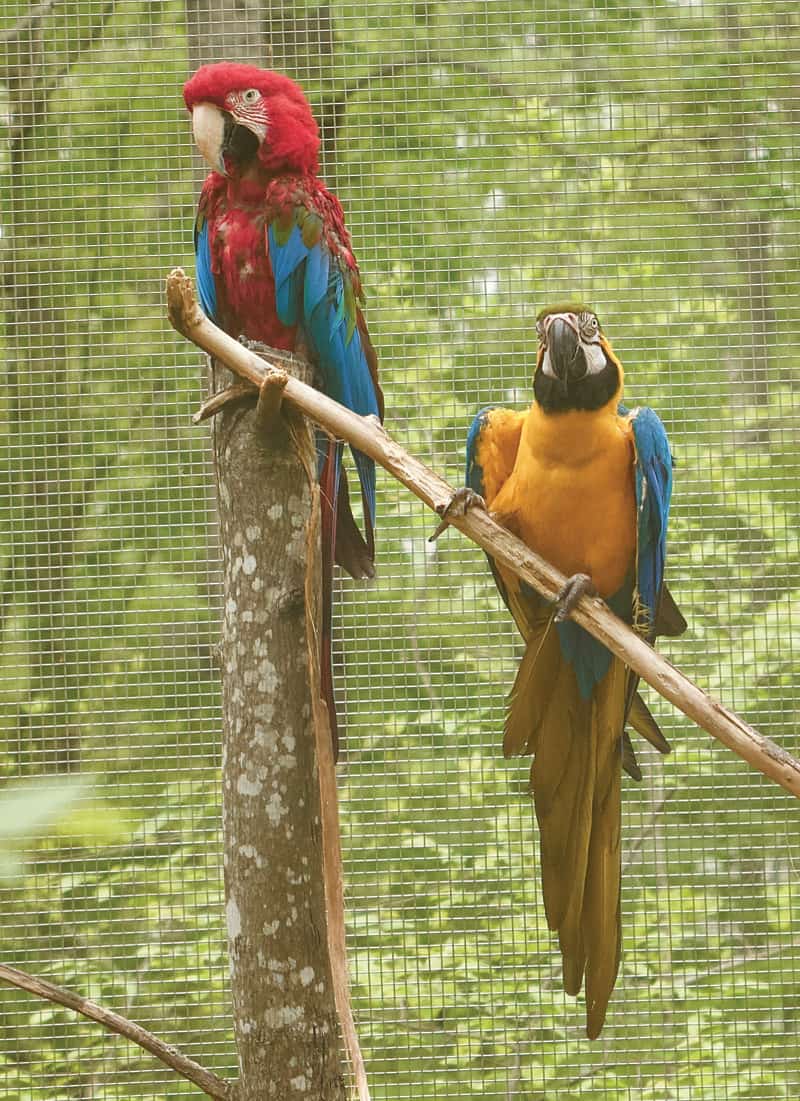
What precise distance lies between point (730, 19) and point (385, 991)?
1.76 m

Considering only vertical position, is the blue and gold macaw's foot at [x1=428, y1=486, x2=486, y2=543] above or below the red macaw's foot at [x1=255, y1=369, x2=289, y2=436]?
below

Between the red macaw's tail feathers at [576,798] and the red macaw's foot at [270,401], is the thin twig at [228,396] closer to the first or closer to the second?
the red macaw's foot at [270,401]

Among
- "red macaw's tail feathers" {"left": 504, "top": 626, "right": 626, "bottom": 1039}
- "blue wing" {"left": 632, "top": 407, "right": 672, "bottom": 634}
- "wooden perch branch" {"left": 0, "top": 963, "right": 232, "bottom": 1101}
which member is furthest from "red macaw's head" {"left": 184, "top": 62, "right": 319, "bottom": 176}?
"wooden perch branch" {"left": 0, "top": 963, "right": 232, "bottom": 1101}

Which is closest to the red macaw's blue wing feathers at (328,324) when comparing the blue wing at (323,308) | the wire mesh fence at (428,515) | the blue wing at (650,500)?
the blue wing at (323,308)

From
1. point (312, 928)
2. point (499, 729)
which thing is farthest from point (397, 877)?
point (312, 928)

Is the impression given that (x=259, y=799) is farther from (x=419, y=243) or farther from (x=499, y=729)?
(x=419, y=243)

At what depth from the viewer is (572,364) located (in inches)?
45.7

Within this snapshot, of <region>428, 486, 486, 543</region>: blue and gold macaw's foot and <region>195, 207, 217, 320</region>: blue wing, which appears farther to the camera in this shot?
<region>195, 207, 217, 320</region>: blue wing

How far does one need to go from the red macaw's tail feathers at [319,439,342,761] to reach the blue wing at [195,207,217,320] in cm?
25

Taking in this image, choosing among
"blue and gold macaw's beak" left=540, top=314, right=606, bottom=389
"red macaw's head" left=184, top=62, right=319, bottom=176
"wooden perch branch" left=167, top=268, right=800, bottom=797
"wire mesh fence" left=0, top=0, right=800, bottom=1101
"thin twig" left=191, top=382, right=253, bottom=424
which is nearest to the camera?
"wooden perch branch" left=167, top=268, right=800, bottom=797

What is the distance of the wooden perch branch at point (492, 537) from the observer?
90 cm

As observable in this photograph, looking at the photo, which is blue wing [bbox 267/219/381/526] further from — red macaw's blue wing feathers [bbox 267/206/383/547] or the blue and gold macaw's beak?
the blue and gold macaw's beak

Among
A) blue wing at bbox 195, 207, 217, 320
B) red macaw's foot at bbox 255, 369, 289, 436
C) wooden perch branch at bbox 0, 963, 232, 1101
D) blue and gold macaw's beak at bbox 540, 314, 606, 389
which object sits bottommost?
wooden perch branch at bbox 0, 963, 232, 1101

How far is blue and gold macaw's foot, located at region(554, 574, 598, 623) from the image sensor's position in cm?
109
